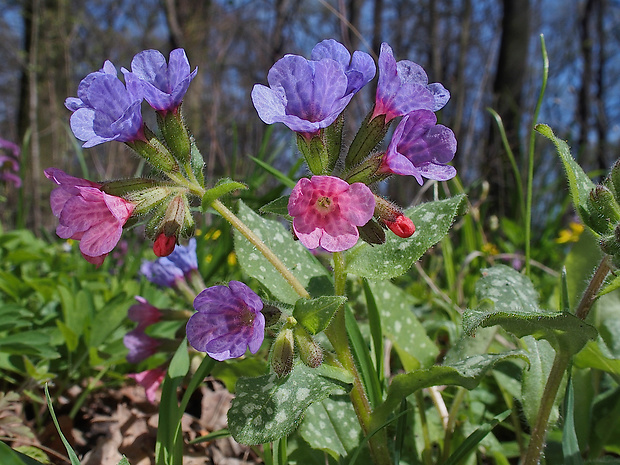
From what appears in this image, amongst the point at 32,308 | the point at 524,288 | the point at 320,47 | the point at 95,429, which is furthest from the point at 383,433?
the point at 32,308

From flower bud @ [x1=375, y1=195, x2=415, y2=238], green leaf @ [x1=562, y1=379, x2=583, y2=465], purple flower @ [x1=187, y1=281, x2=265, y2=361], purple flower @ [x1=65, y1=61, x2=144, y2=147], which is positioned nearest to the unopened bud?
purple flower @ [x1=187, y1=281, x2=265, y2=361]

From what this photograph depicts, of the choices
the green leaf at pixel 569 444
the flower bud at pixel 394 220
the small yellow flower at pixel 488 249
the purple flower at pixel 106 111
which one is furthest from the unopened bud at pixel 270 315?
the small yellow flower at pixel 488 249

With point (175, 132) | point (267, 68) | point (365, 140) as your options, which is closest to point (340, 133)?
point (365, 140)

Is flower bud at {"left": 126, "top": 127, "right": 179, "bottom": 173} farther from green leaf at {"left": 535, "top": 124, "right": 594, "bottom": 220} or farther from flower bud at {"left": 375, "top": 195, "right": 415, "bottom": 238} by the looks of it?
green leaf at {"left": 535, "top": 124, "right": 594, "bottom": 220}

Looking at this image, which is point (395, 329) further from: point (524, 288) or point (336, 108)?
point (336, 108)

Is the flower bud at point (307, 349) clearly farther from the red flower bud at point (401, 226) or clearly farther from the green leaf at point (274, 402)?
the red flower bud at point (401, 226)

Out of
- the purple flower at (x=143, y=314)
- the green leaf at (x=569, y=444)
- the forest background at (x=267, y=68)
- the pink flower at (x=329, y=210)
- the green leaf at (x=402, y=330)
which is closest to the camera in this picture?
the pink flower at (x=329, y=210)

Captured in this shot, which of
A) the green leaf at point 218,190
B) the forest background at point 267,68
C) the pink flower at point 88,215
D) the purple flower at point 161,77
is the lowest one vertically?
the forest background at point 267,68
